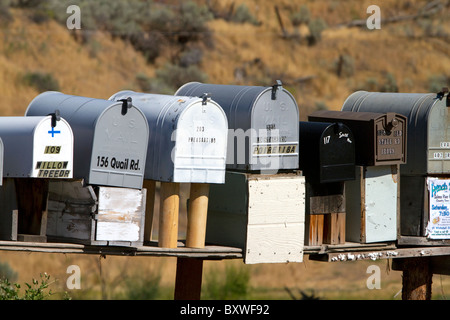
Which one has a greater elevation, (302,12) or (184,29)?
(302,12)

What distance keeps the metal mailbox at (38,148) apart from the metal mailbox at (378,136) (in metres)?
2.70

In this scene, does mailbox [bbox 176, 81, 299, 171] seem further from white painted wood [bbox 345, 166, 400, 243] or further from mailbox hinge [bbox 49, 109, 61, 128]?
mailbox hinge [bbox 49, 109, 61, 128]

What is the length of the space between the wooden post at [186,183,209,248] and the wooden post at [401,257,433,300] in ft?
10.2

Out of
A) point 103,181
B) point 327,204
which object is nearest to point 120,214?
point 103,181

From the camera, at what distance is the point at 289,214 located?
7.15 m

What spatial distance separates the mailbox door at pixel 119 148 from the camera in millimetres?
6223

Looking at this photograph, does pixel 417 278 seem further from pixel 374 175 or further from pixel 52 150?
pixel 52 150

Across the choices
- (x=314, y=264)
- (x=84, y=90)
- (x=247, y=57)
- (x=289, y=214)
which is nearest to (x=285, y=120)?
(x=289, y=214)

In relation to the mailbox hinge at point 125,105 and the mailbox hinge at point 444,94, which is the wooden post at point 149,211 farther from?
the mailbox hinge at point 444,94

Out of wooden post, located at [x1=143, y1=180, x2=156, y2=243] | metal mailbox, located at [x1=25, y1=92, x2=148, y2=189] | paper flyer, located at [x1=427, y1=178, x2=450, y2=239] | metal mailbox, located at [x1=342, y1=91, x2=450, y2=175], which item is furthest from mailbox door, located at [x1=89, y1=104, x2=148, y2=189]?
paper flyer, located at [x1=427, y1=178, x2=450, y2=239]

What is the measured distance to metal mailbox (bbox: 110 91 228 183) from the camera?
21.4 feet

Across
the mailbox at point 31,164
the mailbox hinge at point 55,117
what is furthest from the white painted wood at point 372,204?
the mailbox hinge at point 55,117

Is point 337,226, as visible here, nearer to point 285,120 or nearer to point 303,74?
point 285,120
